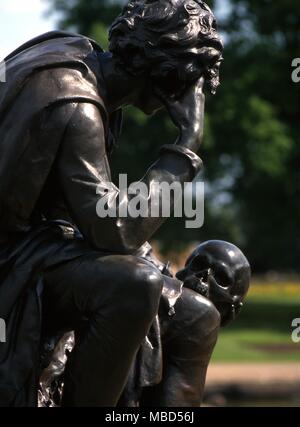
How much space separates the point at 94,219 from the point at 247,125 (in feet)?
66.3

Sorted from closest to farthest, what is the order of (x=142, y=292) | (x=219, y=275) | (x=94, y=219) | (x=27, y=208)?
(x=142, y=292) → (x=94, y=219) → (x=27, y=208) → (x=219, y=275)

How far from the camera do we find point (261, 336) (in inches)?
736

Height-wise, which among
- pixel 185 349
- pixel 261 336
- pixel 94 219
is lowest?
pixel 261 336

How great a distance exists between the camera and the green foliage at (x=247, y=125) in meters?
22.4

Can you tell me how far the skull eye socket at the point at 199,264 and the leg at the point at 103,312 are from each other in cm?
79

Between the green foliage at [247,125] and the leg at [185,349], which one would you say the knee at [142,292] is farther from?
the green foliage at [247,125]

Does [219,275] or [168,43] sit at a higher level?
[168,43]

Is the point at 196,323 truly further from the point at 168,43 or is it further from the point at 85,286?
the point at 168,43

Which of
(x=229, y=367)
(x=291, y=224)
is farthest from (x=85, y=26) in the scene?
(x=229, y=367)

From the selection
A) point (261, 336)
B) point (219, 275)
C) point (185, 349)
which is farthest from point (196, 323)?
point (261, 336)

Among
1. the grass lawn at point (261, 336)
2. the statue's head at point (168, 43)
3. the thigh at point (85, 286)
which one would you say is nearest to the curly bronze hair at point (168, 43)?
the statue's head at point (168, 43)

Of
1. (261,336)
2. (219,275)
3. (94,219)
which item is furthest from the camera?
(261,336)

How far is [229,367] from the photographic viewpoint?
1241 cm

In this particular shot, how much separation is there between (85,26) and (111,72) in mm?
22574
